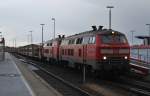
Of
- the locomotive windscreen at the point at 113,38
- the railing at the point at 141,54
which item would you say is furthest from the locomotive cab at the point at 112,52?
the railing at the point at 141,54

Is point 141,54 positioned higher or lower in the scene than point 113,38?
lower

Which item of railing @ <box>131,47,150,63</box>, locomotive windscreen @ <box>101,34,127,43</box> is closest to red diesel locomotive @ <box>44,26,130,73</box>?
locomotive windscreen @ <box>101,34,127,43</box>

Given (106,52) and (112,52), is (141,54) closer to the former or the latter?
(112,52)

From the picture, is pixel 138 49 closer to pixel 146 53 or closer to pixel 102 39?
pixel 146 53

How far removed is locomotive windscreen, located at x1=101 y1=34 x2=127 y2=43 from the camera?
30.1 m

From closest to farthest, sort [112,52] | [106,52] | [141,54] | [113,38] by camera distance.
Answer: [106,52] < [112,52] < [113,38] < [141,54]

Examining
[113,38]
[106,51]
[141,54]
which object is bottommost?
[141,54]

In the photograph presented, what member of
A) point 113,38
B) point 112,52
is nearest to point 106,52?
point 112,52

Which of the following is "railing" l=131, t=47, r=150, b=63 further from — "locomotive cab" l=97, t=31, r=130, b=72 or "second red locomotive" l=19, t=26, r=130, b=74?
"locomotive cab" l=97, t=31, r=130, b=72

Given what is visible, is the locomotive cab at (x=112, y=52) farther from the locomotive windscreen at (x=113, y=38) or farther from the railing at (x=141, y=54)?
the railing at (x=141, y=54)

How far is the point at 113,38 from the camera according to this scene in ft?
99.3

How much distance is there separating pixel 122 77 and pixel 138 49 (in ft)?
37.0

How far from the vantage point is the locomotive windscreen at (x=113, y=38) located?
3009cm

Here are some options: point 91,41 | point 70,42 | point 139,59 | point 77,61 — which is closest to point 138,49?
point 139,59
